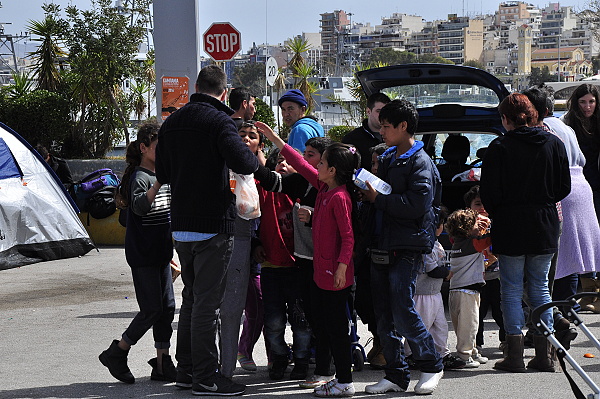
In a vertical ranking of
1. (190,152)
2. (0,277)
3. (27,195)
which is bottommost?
(0,277)

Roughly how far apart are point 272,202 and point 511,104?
5.87 ft

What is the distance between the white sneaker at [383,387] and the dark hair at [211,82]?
211cm

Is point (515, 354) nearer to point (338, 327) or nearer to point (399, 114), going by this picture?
point (338, 327)

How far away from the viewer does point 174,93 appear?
9.62 meters

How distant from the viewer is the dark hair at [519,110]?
18.8ft

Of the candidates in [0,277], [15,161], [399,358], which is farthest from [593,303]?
[15,161]

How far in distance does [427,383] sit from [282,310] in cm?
113

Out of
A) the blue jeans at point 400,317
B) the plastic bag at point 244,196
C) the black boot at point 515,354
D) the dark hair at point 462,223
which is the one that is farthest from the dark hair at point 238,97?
the black boot at point 515,354

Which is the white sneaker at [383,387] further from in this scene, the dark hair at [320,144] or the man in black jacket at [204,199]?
the dark hair at [320,144]

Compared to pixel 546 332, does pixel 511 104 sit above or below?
above

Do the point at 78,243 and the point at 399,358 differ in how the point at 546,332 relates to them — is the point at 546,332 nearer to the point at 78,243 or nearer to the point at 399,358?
the point at 399,358

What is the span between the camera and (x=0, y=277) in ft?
33.7

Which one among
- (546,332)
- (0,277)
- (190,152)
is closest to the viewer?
(546,332)

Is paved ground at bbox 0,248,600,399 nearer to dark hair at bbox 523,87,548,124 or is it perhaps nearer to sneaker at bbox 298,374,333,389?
sneaker at bbox 298,374,333,389
